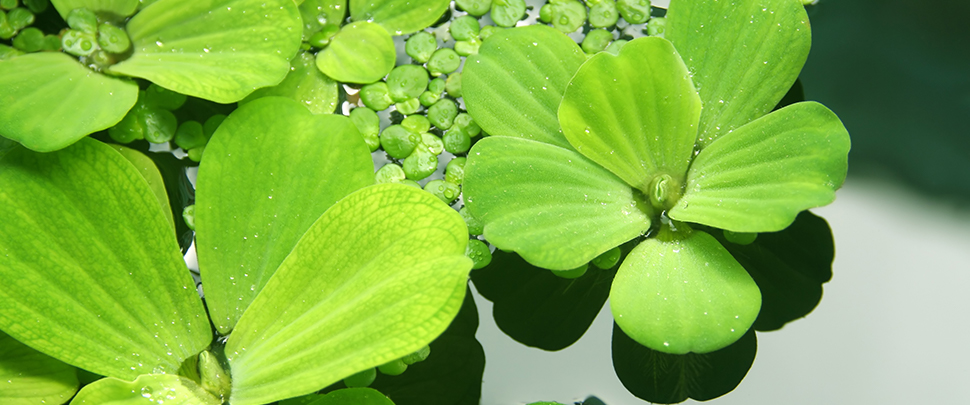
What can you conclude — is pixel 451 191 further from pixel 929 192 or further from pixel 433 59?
pixel 929 192

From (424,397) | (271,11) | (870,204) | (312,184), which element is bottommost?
(424,397)

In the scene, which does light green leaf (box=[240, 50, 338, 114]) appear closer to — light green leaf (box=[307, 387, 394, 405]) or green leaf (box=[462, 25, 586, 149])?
green leaf (box=[462, 25, 586, 149])

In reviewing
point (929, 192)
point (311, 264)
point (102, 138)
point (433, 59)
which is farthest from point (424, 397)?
point (929, 192)

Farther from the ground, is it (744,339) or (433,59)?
(433,59)

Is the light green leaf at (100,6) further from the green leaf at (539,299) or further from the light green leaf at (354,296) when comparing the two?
the green leaf at (539,299)

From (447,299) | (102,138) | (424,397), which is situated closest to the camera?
(447,299)

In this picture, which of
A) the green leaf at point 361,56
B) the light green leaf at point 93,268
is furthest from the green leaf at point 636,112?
the light green leaf at point 93,268

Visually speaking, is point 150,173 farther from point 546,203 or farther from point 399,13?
point 546,203

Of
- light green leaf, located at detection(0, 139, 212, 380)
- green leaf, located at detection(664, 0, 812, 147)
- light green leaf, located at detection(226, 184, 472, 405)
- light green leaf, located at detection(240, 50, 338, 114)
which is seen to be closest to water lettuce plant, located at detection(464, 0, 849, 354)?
green leaf, located at detection(664, 0, 812, 147)
